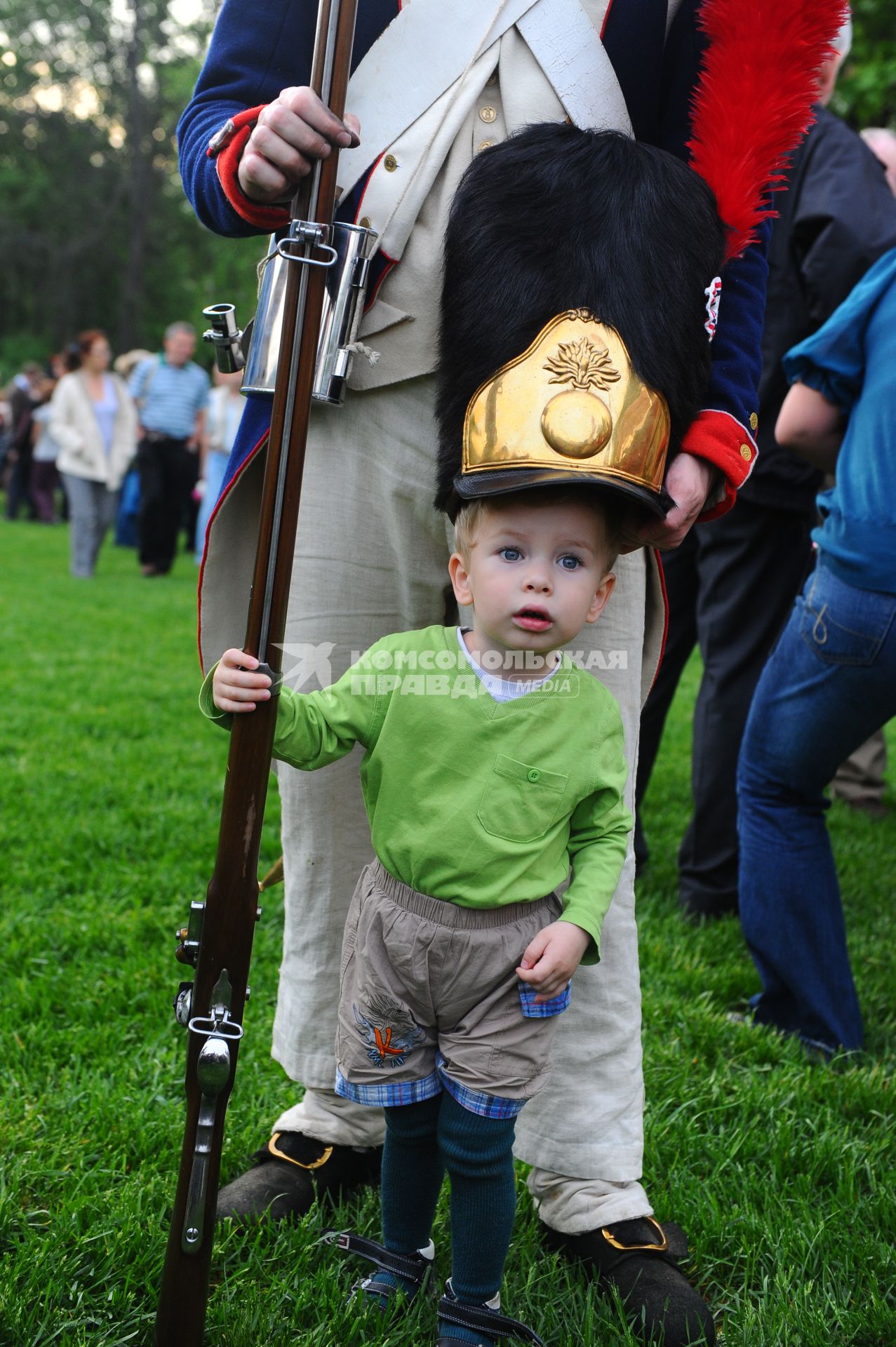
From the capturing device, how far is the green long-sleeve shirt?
1.90m

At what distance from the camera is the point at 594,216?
1872mm

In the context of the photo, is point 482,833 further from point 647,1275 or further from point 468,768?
point 647,1275

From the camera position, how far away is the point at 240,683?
5.71 ft

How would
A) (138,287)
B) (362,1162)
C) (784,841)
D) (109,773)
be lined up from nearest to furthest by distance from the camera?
(362,1162), (784,841), (109,773), (138,287)

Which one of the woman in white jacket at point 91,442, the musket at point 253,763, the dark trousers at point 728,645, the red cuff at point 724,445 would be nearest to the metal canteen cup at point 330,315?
the musket at point 253,763

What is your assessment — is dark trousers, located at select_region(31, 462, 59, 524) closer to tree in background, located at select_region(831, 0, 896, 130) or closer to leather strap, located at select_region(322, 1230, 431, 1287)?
tree in background, located at select_region(831, 0, 896, 130)

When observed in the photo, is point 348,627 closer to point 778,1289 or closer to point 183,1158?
point 183,1158

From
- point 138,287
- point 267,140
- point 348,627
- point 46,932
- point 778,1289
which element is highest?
point 138,287

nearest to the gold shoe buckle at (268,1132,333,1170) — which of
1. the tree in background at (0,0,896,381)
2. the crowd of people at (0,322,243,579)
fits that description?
Result: the crowd of people at (0,322,243,579)

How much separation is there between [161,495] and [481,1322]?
11621 millimetres

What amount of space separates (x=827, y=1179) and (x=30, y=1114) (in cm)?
162

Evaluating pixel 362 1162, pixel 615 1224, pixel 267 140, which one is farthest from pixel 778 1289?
pixel 267 140

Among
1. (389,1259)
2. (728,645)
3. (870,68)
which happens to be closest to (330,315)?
(389,1259)

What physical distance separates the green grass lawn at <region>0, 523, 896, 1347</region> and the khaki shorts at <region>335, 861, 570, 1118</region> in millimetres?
422
